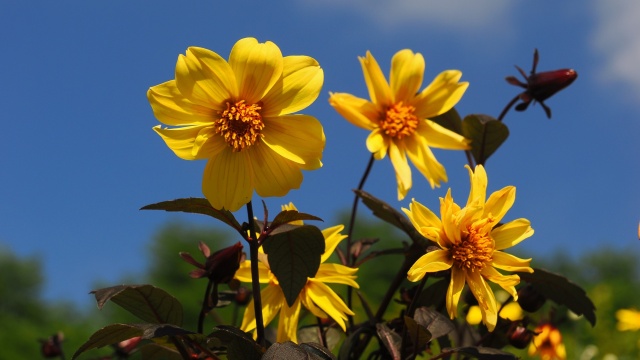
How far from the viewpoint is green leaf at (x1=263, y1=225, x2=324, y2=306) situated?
100 centimetres

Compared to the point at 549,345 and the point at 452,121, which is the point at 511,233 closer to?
the point at 452,121

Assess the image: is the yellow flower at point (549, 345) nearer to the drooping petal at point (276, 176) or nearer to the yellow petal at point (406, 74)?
the yellow petal at point (406, 74)

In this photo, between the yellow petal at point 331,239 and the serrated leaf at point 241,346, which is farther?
the yellow petal at point 331,239

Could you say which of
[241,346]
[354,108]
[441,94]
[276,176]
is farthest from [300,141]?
[441,94]

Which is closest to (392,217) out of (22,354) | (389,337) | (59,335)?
(389,337)

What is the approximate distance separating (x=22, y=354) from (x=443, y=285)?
4.57m

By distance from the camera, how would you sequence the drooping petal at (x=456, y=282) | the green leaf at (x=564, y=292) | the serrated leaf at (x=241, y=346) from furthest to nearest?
the green leaf at (x=564, y=292) < the drooping petal at (x=456, y=282) < the serrated leaf at (x=241, y=346)

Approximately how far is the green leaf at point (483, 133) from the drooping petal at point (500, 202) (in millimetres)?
282

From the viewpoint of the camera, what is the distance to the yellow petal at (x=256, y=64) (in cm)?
96

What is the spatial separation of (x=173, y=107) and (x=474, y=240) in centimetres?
46

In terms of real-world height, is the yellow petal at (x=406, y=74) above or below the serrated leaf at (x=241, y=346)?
above

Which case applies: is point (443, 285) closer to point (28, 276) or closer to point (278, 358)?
point (278, 358)

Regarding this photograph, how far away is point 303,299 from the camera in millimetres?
1169

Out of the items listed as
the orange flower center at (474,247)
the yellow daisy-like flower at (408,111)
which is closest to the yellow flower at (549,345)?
the yellow daisy-like flower at (408,111)
